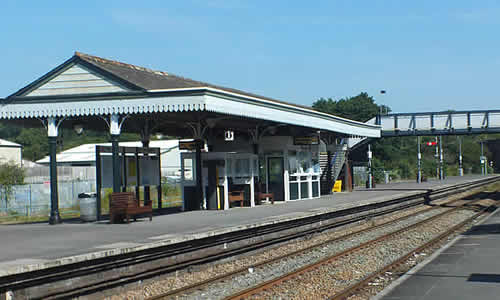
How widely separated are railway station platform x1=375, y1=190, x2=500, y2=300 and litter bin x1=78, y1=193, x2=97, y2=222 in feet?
31.3

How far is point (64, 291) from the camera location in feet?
28.6

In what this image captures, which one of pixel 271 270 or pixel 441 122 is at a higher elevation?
pixel 441 122

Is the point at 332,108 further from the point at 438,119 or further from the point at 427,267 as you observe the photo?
the point at 427,267

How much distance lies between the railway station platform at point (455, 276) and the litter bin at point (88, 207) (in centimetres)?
953

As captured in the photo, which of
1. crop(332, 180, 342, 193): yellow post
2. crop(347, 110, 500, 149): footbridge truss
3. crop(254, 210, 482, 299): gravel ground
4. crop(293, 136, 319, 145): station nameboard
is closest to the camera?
crop(254, 210, 482, 299): gravel ground

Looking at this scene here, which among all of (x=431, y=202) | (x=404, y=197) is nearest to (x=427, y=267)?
(x=404, y=197)

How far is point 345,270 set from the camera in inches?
467

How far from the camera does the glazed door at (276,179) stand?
83.0ft

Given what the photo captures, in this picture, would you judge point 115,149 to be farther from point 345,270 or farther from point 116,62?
point 345,270

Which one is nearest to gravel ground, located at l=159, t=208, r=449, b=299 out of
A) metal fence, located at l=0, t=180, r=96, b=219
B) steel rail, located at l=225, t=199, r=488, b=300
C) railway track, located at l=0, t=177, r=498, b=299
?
steel rail, located at l=225, t=199, r=488, b=300

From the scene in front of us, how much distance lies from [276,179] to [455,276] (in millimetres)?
15689

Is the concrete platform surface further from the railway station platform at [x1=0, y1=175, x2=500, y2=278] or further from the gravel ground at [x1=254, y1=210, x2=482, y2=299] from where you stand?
the gravel ground at [x1=254, y1=210, x2=482, y2=299]

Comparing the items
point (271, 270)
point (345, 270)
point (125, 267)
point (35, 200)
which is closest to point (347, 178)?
point (35, 200)

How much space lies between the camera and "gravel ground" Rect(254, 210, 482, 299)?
9.66 meters
